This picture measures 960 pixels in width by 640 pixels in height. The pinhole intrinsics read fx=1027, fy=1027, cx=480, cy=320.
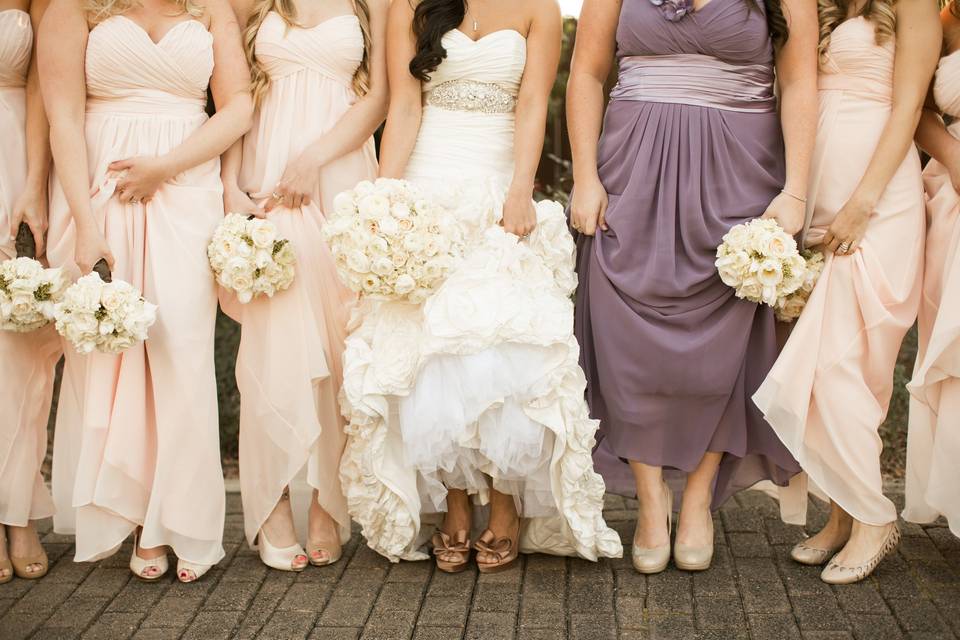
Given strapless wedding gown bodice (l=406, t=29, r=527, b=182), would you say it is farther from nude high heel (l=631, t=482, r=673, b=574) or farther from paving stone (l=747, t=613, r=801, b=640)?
paving stone (l=747, t=613, r=801, b=640)

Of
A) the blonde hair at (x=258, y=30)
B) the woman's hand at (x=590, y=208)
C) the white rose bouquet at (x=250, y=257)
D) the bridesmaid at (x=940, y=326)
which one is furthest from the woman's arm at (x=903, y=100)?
the white rose bouquet at (x=250, y=257)

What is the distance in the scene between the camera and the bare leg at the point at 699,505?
4.27 meters

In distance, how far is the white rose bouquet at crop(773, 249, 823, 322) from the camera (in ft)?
13.4

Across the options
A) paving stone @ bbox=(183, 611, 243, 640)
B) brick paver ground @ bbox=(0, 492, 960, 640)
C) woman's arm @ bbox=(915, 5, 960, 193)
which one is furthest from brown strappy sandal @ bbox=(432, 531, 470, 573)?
woman's arm @ bbox=(915, 5, 960, 193)

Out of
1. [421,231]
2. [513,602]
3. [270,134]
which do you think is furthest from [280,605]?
[270,134]

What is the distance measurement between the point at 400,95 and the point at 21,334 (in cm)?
190

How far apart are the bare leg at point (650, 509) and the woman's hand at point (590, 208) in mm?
1002

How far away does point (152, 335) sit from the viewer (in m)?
4.21

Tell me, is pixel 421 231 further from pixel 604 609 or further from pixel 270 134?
pixel 604 609

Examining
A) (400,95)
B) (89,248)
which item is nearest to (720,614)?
(400,95)

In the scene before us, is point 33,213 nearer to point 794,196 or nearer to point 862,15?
point 794,196

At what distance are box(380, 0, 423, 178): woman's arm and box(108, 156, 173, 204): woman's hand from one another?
912 millimetres

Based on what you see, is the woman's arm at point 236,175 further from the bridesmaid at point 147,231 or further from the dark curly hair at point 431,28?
the dark curly hair at point 431,28

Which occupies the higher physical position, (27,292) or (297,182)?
(297,182)
